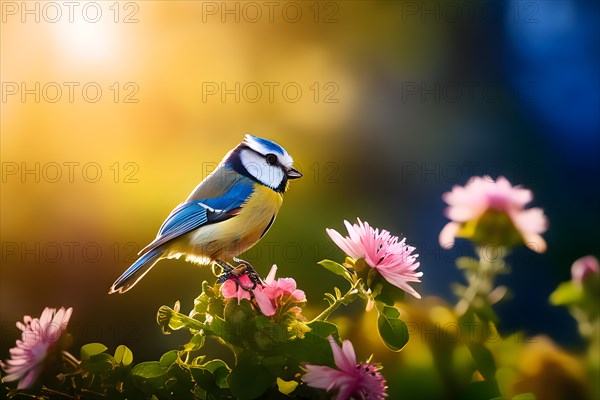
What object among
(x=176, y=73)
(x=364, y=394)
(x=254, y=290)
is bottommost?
(x=364, y=394)

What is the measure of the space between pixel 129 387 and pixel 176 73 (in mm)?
1476

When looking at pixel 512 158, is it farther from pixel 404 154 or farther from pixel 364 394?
pixel 364 394

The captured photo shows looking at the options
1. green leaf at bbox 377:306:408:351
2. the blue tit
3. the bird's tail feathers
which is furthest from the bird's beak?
green leaf at bbox 377:306:408:351

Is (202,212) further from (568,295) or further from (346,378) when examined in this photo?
(568,295)

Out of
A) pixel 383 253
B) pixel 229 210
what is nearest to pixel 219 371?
pixel 383 253

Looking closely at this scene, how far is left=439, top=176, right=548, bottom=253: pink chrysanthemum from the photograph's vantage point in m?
1.24

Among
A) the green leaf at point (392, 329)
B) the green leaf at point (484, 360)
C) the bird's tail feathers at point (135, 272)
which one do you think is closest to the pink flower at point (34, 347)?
the bird's tail feathers at point (135, 272)

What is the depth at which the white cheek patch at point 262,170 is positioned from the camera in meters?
1.19

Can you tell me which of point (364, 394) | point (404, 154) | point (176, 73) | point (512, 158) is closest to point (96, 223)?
point (176, 73)

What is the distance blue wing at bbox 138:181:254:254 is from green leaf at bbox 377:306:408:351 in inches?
14.0

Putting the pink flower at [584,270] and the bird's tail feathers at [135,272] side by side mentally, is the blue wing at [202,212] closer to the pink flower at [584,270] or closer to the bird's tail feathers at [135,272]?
the bird's tail feathers at [135,272]

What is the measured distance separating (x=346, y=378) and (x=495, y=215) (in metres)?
0.54

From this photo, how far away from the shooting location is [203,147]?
2.05 m

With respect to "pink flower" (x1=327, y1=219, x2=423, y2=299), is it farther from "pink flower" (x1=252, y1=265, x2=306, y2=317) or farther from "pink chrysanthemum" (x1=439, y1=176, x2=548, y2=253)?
"pink chrysanthemum" (x1=439, y1=176, x2=548, y2=253)
